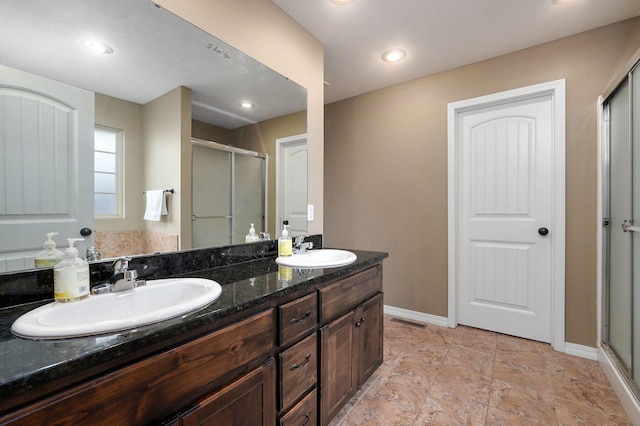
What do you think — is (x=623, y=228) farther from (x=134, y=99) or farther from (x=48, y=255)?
(x=48, y=255)

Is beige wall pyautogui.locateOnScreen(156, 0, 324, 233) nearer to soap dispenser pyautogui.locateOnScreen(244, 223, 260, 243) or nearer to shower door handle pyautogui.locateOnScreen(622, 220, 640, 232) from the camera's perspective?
soap dispenser pyautogui.locateOnScreen(244, 223, 260, 243)

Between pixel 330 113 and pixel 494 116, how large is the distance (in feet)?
5.79

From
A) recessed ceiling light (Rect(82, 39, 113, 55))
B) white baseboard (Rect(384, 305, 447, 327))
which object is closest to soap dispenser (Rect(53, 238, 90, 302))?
recessed ceiling light (Rect(82, 39, 113, 55))

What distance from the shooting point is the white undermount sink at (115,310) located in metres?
0.70

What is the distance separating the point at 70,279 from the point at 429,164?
2.78m

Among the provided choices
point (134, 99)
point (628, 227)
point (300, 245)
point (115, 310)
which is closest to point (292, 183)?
point (300, 245)

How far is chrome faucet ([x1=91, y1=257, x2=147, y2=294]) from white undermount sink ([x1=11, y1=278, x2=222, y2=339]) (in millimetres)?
21

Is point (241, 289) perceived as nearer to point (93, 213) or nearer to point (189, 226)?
point (189, 226)

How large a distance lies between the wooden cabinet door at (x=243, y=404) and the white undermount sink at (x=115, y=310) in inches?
11.2

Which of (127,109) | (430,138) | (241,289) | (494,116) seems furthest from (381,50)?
(241,289)

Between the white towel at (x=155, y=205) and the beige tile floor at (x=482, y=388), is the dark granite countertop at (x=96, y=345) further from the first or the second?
the beige tile floor at (x=482, y=388)

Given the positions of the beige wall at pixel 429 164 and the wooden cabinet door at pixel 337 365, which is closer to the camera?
the wooden cabinet door at pixel 337 365

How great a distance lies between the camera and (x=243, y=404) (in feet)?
3.17

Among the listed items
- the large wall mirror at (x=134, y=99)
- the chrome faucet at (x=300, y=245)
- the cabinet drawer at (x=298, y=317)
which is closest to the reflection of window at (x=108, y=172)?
the large wall mirror at (x=134, y=99)
